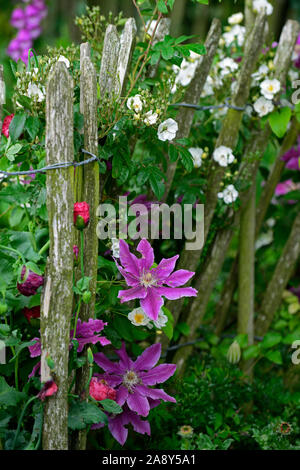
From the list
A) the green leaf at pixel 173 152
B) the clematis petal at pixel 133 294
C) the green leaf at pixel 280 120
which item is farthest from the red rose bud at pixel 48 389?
the green leaf at pixel 280 120

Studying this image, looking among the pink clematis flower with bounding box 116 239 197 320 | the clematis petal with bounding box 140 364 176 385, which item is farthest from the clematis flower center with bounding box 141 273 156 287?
the clematis petal with bounding box 140 364 176 385

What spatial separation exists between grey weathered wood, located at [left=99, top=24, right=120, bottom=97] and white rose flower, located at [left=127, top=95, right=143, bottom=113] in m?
0.05

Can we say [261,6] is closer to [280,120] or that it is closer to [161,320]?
[280,120]

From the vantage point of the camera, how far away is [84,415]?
1057mm

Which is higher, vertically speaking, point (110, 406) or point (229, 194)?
point (229, 194)

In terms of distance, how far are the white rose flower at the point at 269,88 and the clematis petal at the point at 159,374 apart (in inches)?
33.0

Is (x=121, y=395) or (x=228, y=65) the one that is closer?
(x=121, y=395)

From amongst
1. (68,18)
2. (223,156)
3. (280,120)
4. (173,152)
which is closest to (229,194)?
(223,156)

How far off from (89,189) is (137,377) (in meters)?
0.46

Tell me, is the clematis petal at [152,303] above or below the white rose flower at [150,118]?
below

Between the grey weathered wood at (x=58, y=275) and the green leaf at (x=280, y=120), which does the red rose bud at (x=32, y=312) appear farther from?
the green leaf at (x=280, y=120)

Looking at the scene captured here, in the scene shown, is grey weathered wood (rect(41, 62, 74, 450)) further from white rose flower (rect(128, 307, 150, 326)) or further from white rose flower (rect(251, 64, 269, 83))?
white rose flower (rect(251, 64, 269, 83))

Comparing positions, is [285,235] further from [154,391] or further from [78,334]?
[78,334]

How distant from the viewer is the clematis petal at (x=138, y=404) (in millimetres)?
1186
